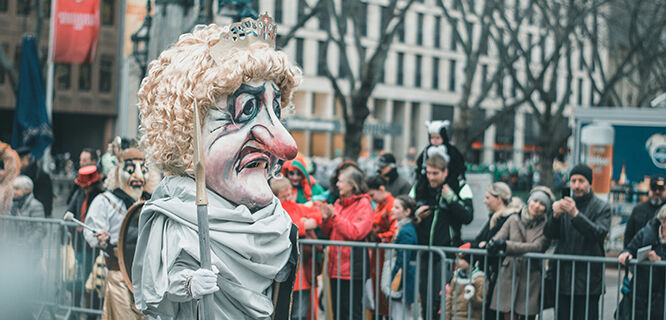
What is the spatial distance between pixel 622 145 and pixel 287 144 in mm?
13054

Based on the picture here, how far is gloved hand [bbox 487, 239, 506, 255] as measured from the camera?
6207 mm

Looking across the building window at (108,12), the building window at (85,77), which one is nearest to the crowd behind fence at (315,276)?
the building window at (85,77)

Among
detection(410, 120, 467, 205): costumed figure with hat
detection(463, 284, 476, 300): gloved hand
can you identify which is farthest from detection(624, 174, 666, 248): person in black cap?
detection(463, 284, 476, 300): gloved hand

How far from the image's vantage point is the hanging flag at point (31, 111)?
11953 millimetres

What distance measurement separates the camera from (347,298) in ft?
23.3

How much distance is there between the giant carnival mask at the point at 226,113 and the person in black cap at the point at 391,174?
611cm

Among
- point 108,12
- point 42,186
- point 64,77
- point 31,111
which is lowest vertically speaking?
point 42,186

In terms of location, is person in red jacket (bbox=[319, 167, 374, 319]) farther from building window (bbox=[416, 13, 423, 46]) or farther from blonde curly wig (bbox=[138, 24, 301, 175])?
building window (bbox=[416, 13, 423, 46])

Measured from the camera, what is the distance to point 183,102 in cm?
343

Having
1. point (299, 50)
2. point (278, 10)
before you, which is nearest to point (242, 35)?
point (278, 10)

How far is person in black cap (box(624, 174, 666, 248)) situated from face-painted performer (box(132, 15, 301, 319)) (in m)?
5.06

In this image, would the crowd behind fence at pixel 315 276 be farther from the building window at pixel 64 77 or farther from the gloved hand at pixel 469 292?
the building window at pixel 64 77

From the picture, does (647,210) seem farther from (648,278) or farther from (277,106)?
(277,106)

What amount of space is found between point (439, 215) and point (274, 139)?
3.76 m
